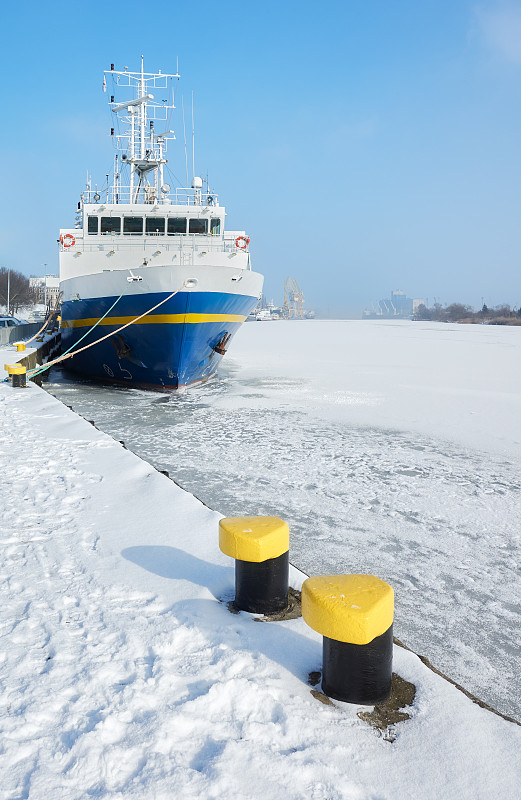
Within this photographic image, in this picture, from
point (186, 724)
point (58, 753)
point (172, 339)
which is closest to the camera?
point (58, 753)

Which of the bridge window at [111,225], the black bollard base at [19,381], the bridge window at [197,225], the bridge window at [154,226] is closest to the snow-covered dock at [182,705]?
the black bollard base at [19,381]

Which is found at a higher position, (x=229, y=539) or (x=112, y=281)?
(x=112, y=281)

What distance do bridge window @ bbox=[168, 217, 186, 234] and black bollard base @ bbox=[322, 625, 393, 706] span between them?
16.0 metres

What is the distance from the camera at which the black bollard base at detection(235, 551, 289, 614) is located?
10.0 feet

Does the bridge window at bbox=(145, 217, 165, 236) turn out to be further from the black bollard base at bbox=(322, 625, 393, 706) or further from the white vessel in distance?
the black bollard base at bbox=(322, 625, 393, 706)

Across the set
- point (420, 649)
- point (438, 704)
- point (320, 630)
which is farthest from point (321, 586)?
point (420, 649)

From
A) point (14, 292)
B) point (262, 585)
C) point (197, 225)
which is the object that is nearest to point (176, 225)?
point (197, 225)

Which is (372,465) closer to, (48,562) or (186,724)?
(48,562)

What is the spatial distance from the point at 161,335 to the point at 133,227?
4.64 metres

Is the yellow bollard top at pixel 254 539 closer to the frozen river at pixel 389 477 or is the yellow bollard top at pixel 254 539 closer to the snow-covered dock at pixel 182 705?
the snow-covered dock at pixel 182 705

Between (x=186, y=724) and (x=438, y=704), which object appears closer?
(x=186, y=724)

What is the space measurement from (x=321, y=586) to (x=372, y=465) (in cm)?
543

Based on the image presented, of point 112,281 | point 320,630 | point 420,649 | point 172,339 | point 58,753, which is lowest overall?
point 420,649

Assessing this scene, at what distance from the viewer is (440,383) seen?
54.0ft
